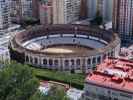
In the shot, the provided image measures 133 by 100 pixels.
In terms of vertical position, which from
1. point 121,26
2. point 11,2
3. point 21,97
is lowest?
point 21,97

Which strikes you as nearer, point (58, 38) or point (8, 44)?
point (8, 44)

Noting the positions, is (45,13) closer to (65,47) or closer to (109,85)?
(65,47)

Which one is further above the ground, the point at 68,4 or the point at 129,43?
the point at 68,4

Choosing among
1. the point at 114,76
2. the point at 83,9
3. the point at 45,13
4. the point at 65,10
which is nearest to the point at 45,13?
the point at 45,13

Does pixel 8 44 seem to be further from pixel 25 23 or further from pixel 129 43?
pixel 129 43

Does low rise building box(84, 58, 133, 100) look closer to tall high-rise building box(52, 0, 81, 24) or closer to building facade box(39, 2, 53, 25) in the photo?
tall high-rise building box(52, 0, 81, 24)

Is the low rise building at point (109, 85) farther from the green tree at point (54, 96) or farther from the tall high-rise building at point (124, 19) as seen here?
the tall high-rise building at point (124, 19)

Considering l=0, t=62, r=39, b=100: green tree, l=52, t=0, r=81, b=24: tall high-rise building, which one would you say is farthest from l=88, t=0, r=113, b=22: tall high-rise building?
l=0, t=62, r=39, b=100: green tree

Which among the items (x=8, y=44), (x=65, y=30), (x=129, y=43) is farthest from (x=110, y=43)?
(x=8, y=44)
